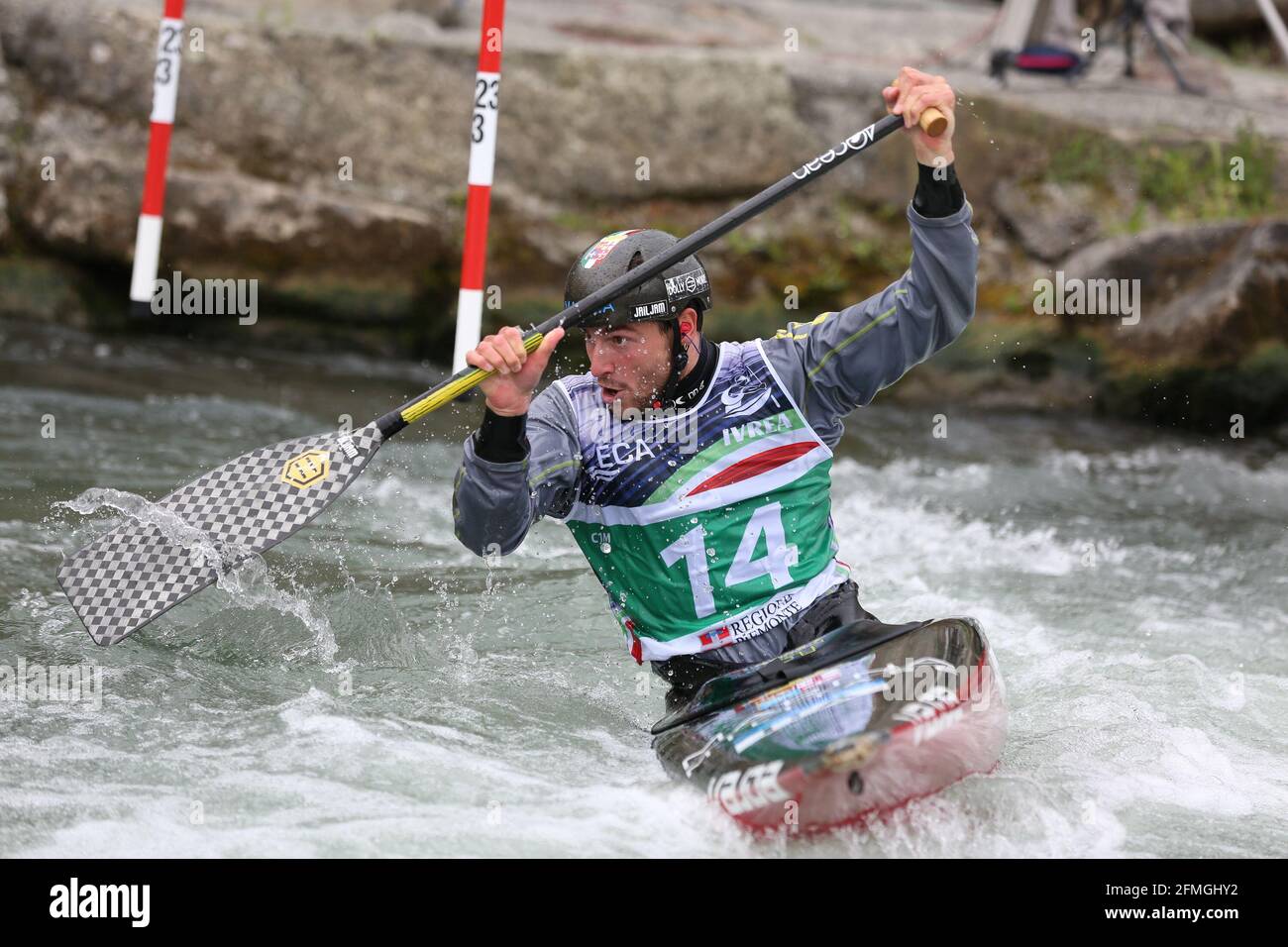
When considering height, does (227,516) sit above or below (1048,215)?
below

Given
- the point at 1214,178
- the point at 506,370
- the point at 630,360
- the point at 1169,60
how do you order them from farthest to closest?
the point at 1169,60, the point at 1214,178, the point at 630,360, the point at 506,370

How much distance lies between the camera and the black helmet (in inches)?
162

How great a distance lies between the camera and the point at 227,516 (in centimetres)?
464

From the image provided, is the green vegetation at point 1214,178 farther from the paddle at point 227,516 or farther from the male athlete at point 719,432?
the male athlete at point 719,432

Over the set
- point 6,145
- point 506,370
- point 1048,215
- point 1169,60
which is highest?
point 1169,60

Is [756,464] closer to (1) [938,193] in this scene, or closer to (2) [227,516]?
(1) [938,193]

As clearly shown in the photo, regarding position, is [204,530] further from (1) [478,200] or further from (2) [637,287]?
(1) [478,200]

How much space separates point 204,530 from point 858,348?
6.61 ft

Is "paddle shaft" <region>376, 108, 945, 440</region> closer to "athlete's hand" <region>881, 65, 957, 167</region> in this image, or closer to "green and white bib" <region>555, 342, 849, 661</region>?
"athlete's hand" <region>881, 65, 957, 167</region>

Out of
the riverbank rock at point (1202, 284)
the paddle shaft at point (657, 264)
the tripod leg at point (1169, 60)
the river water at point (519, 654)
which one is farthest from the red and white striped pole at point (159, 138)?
the tripod leg at point (1169, 60)

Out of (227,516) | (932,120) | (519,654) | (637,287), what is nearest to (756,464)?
(637,287)

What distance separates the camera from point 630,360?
4.14m

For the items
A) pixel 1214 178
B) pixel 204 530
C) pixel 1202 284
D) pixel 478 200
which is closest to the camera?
pixel 204 530

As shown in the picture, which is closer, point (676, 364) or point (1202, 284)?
point (676, 364)
